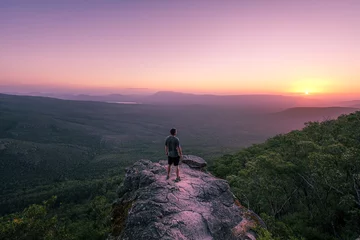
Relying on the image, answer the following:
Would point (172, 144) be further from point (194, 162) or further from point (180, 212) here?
point (194, 162)

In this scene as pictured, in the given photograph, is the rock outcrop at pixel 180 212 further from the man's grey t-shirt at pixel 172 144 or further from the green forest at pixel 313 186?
the green forest at pixel 313 186

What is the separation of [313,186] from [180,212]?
46.8 feet

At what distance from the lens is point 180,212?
9.66 meters

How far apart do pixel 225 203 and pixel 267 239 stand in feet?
Result: 10.2

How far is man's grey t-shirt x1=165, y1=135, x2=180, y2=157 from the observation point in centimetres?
1239

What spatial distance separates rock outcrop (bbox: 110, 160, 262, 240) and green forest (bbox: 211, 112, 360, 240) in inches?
82.4

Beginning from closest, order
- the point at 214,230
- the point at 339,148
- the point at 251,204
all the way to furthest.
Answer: the point at 214,230, the point at 339,148, the point at 251,204

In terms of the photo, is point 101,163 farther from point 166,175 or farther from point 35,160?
point 166,175

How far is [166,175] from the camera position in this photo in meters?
13.5

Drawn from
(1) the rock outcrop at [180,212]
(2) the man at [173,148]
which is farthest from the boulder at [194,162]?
(2) the man at [173,148]

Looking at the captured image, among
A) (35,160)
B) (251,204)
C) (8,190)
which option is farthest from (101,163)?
(251,204)

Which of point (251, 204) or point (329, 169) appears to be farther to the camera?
point (251, 204)

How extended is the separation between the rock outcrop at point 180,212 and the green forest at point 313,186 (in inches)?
82.4

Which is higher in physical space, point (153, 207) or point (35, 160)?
point (153, 207)
